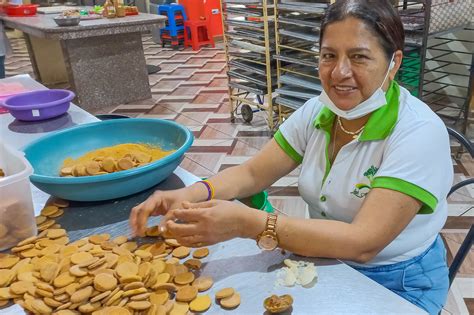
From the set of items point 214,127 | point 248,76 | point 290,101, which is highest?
point 248,76

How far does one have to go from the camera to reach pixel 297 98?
3.38 meters

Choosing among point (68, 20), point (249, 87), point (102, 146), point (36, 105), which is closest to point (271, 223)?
point (102, 146)

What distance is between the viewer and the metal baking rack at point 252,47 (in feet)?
11.4

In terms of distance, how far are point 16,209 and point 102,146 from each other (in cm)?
51

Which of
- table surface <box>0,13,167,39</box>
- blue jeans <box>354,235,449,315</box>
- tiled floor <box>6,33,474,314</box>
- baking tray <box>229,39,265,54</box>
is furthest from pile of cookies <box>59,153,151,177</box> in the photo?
table surface <box>0,13,167,39</box>

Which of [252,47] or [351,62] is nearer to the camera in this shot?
[351,62]

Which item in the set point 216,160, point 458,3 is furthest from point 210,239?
point 458,3

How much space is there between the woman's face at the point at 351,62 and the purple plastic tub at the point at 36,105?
3.94ft

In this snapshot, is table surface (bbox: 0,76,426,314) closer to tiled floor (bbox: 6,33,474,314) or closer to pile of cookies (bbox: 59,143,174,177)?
pile of cookies (bbox: 59,143,174,177)

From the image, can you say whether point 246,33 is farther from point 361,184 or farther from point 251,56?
point 361,184

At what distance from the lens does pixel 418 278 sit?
3.69ft

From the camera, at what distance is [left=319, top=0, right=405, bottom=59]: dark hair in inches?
39.9

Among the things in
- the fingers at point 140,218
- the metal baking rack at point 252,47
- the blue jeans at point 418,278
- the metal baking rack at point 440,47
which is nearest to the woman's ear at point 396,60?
the blue jeans at point 418,278

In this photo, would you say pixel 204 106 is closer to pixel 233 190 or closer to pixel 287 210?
pixel 287 210
